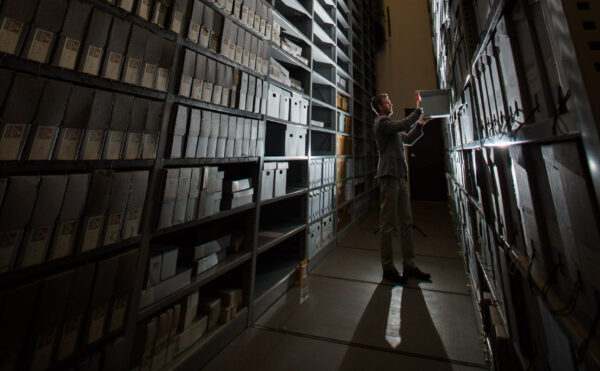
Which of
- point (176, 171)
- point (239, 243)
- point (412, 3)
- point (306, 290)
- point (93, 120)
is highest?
point (412, 3)

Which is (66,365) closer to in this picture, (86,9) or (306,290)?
(86,9)

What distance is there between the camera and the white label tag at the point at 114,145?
857 mm

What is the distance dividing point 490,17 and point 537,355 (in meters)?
0.94

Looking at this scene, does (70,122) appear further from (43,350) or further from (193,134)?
(43,350)

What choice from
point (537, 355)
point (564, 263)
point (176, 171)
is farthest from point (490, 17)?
point (176, 171)

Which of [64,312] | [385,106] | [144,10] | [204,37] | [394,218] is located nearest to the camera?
[64,312]

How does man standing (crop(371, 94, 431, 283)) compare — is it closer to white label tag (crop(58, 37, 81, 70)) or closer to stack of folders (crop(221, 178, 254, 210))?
stack of folders (crop(221, 178, 254, 210))

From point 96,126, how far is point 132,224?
37cm

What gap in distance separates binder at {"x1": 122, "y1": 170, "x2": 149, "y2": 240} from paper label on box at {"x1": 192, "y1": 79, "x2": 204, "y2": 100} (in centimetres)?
44

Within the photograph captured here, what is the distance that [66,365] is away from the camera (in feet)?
2.53

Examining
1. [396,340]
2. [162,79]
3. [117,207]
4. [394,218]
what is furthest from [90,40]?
[394,218]

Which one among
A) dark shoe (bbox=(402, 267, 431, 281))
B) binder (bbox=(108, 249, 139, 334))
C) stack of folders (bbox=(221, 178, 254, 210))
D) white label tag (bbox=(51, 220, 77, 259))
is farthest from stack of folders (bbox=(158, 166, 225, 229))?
dark shoe (bbox=(402, 267, 431, 281))

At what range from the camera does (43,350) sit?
27.6 inches

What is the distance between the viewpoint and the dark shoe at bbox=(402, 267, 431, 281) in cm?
203
